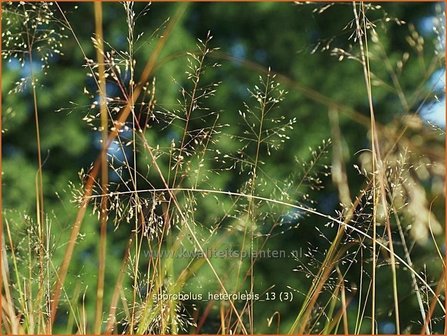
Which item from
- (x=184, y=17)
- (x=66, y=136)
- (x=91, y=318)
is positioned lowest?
(x=91, y=318)

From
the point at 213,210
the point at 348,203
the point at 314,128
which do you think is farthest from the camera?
the point at 314,128

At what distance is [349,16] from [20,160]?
1.40m

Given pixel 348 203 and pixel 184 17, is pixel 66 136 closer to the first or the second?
pixel 184 17

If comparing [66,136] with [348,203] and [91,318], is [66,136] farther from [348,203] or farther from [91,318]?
[348,203]

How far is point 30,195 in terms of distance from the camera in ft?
8.46

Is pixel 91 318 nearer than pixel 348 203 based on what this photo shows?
No

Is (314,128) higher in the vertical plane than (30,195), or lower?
higher

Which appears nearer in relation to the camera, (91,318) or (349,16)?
(91,318)

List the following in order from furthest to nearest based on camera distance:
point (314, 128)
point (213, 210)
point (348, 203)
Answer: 1. point (314, 128)
2. point (213, 210)
3. point (348, 203)

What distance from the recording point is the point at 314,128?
2.63 m

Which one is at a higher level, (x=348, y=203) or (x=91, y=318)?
(x=348, y=203)

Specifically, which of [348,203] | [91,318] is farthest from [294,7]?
[348,203]

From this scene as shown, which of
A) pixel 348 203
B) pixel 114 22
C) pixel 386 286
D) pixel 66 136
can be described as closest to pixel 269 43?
pixel 114 22

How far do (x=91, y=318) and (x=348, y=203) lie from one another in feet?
4.91
